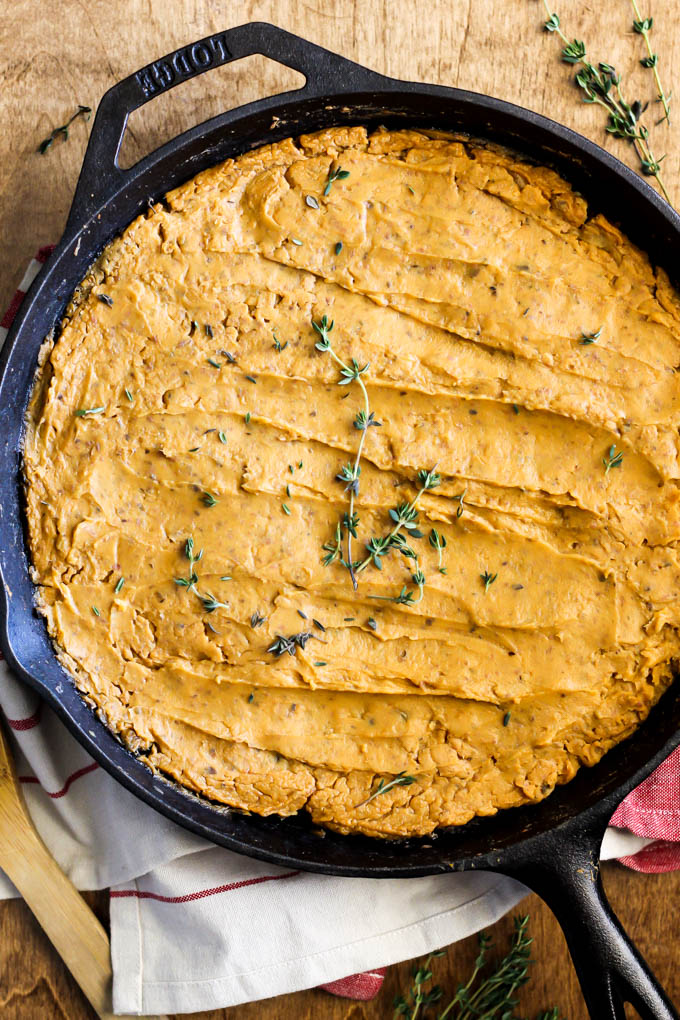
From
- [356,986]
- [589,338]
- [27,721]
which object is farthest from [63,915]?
[589,338]

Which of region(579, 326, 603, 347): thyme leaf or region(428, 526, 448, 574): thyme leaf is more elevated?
region(579, 326, 603, 347): thyme leaf

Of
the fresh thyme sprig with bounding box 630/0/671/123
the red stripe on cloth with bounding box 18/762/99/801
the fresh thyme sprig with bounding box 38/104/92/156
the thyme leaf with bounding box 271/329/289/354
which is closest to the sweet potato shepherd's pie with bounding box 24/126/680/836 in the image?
the thyme leaf with bounding box 271/329/289/354

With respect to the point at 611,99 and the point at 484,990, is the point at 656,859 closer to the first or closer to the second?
the point at 484,990

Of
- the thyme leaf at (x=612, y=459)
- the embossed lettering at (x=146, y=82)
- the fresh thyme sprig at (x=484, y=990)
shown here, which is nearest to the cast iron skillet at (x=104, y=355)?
the embossed lettering at (x=146, y=82)

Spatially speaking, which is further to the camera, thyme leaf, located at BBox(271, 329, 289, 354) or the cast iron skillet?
thyme leaf, located at BBox(271, 329, 289, 354)

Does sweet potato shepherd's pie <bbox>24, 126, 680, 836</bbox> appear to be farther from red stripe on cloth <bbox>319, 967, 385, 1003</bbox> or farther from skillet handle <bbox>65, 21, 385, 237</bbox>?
red stripe on cloth <bbox>319, 967, 385, 1003</bbox>

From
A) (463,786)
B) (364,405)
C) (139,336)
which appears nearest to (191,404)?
(139,336)
